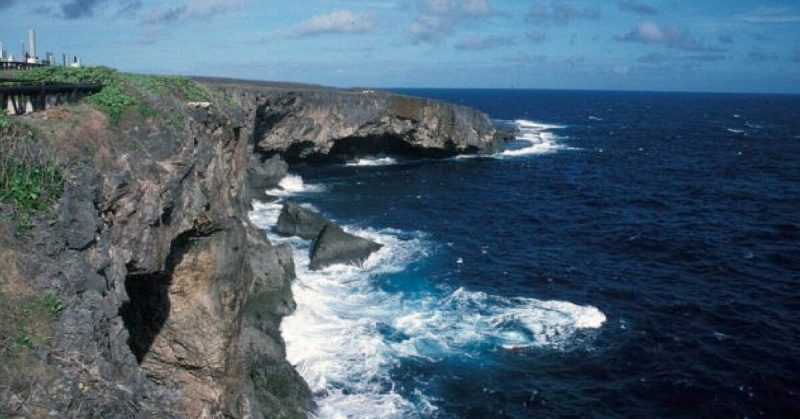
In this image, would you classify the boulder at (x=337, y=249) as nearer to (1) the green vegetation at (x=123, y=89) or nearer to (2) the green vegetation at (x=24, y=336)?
(1) the green vegetation at (x=123, y=89)

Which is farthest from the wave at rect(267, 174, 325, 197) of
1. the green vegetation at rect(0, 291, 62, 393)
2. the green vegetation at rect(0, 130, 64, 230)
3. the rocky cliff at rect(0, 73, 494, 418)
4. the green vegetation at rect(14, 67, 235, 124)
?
the green vegetation at rect(0, 291, 62, 393)

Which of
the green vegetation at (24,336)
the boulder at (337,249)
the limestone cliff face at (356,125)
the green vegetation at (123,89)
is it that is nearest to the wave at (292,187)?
the limestone cliff face at (356,125)

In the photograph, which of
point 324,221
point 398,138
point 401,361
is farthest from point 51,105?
point 398,138

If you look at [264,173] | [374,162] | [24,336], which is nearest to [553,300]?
[24,336]

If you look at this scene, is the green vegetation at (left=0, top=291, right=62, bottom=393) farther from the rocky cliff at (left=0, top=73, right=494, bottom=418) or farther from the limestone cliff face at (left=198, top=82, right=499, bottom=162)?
the limestone cliff face at (left=198, top=82, right=499, bottom=162)

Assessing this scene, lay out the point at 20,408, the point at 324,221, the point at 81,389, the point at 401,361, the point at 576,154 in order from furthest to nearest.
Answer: the point at 576,154, the point at 324,221, the point at 401,361, the point at 81,389, the point at 20,408

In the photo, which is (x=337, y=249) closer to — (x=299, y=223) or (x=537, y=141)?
(x=299, y=223)

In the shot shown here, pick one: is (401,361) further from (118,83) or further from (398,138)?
(398,138)

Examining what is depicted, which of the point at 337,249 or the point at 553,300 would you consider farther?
the point at 337,249
